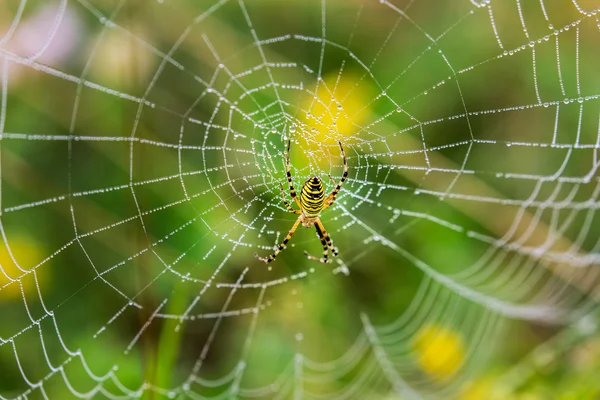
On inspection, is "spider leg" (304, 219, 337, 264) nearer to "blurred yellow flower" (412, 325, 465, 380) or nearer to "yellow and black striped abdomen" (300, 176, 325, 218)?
"yellow and black striped abdomen" (300, 176, 325, 218)

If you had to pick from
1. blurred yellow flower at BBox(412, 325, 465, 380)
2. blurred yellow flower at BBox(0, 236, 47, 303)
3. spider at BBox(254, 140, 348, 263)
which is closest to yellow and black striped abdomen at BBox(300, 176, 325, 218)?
spider at BBox(254, 140, 348, 263)

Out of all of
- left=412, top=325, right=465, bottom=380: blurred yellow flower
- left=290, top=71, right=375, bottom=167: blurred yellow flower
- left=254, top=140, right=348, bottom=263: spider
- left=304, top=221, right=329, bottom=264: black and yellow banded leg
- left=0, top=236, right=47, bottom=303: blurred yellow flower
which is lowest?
left=412, top=325, right=465, bottom=380: blurred yellow flower

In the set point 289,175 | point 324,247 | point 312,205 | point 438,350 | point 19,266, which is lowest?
point 438,350

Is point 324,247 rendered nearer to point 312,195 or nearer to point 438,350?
point 312,195

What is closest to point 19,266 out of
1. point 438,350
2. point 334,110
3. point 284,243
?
point 284,243

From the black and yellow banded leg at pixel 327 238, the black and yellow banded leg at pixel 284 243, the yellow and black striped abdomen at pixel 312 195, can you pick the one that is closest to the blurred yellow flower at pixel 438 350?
the black and yellow banded leg at pixel 327 238

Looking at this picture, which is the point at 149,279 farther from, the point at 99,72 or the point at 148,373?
the point at 99,72
